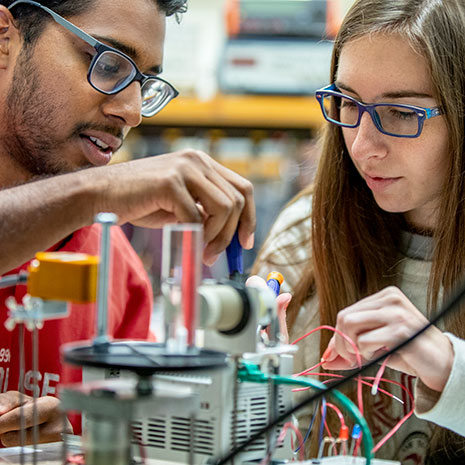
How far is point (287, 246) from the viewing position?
164 centimetres

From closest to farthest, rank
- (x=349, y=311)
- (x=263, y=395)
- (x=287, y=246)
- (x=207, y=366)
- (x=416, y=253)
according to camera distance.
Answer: (x=207, y=366) → (x=263, y=395) → (x=349, y=311) → (x=416, y=253) → (x=287, y=246)

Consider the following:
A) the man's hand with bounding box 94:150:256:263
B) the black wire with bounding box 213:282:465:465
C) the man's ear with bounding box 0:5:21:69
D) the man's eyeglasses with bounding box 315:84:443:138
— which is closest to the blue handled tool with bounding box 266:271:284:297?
the man's hand with bounding box 94:150:256:263

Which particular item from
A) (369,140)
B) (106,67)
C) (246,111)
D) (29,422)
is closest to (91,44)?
(106,67)

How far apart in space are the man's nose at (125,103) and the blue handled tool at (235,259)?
1.91 ft

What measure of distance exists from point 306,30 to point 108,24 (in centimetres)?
171

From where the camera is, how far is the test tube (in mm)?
616

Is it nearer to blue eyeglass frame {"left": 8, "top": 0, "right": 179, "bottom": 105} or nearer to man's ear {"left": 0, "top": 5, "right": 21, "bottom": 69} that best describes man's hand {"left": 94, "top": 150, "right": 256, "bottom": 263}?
blue eyeglass frame {"left": 8, "top": 0, "right": 179, "bottom": 105}

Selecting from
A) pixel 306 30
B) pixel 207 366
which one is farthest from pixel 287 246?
pixel 306 30

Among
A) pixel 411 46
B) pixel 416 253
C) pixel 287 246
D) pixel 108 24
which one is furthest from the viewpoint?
pixel 287 246

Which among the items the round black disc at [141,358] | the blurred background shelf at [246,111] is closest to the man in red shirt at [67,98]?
the round black disc at [141,358]

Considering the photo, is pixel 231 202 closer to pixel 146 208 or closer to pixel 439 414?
pixel 146 208

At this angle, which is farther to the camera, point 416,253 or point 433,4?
point 416,253

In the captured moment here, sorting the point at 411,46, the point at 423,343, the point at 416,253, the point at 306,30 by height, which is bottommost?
the point at 423,343

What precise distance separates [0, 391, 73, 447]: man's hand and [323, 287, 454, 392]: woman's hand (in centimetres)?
44
